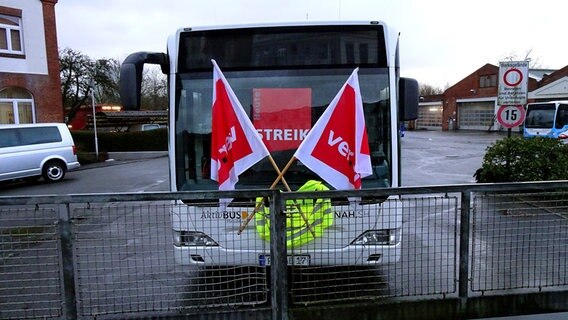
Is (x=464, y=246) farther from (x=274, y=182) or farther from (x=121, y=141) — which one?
(x=121, y=141)

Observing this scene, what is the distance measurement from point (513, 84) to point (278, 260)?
931 cm

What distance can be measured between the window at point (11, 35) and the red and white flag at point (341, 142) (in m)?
20.3

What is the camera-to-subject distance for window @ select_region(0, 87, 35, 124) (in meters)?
19.6

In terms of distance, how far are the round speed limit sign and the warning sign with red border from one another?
155 millimetres

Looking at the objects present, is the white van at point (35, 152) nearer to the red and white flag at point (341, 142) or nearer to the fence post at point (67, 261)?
the fence post at point (67, 261)

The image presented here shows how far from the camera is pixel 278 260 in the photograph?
3605 millimetres

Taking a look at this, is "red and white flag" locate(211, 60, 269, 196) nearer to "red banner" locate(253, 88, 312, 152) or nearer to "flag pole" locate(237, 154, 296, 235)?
"flag pole" locate(237, 154, 296, 235)

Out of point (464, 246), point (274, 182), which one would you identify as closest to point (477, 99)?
point (464, 246)

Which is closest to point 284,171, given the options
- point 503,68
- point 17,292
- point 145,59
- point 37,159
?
point 145,59

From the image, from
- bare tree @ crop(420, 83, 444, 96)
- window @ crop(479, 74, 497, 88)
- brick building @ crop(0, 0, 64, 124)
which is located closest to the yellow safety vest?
brick building @ crop(0, 0, 64, 124)

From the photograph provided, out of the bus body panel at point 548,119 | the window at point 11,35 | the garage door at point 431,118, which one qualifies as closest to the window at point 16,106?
the window at point 11,35

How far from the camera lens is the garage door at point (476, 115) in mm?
49031

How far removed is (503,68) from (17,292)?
1116cm

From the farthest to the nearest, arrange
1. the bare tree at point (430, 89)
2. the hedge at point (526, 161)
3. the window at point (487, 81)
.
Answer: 1. the bare tree at point (430, 89)
2. the window at point (487, 81)
3. the hedge at point (526, 161)
